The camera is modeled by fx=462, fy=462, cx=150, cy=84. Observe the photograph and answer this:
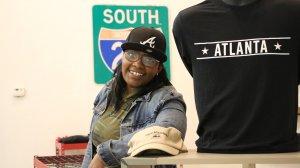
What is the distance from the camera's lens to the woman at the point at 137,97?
4.84 feet

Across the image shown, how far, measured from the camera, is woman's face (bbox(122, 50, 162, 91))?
153cm

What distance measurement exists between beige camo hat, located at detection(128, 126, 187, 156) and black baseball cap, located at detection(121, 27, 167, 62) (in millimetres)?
361

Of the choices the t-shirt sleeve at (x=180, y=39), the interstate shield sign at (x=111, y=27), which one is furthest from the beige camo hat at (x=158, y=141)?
the interstate shield sign at (x=111, y=27)

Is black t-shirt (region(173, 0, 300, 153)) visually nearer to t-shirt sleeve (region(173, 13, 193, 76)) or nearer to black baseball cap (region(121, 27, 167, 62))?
t-shirt sleeve (region(173, 13, 193, 76))

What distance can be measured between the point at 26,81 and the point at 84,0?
0.68 m

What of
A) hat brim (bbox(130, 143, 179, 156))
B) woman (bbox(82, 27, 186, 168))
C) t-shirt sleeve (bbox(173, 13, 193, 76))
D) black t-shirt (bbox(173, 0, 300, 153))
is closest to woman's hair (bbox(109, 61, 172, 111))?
woman (bbox(82, 27, 186, 168))

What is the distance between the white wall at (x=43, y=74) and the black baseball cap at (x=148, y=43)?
164 cm

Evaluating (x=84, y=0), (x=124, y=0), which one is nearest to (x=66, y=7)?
(x=84, y=0)

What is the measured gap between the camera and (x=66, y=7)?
3.15 metres

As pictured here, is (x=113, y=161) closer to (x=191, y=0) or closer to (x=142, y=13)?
(x=142, y=13)

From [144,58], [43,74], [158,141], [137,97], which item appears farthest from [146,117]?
[43,74]

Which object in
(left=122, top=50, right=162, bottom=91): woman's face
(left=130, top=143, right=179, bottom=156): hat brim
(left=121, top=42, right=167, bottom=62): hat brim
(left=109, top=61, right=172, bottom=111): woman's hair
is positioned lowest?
(left=130, top=143, right=179, bottom=156): hat brim

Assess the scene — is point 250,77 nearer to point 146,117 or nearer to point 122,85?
point 146,117

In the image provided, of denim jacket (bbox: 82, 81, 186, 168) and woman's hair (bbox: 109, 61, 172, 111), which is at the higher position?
woman's hair (bbox: 109, 61, 172, 111)
